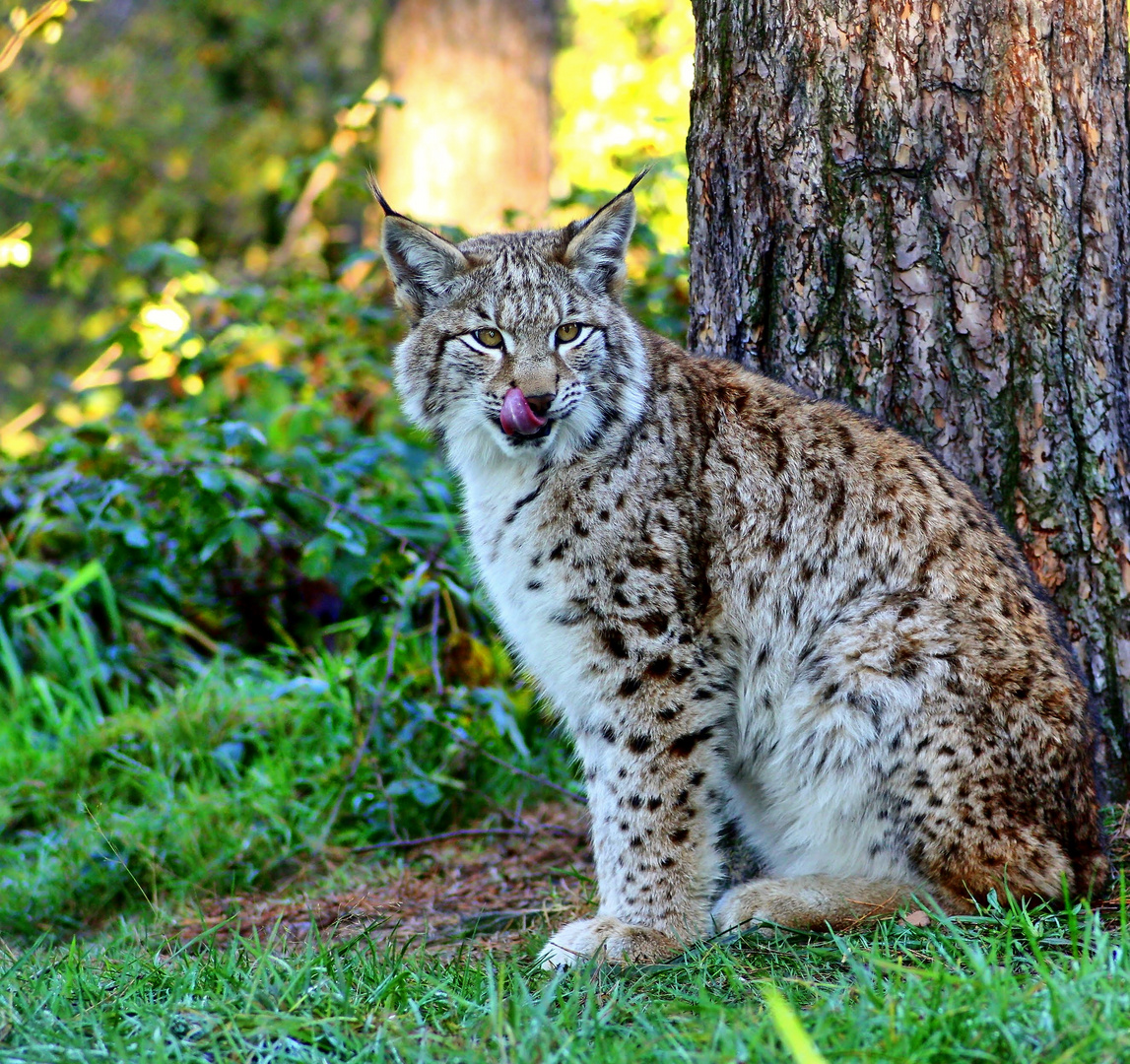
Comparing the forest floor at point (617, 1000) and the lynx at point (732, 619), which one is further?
the lynx at point (732, 619)

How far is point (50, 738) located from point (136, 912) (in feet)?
4.46

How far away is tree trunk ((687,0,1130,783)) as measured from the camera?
3.56m

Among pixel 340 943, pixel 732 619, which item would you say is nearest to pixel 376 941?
pixel 340 943

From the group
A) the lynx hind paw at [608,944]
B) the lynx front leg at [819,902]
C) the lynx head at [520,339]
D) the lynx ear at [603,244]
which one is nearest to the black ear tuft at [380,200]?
the lynx head at [520,339]

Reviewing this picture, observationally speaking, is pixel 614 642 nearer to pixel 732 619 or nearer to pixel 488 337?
pixel 732 619

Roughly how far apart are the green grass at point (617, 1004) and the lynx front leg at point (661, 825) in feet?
0.88

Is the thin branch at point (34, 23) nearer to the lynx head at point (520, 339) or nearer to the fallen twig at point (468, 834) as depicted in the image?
the lynx head at point (520, 339)

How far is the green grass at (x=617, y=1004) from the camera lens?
2.10 m

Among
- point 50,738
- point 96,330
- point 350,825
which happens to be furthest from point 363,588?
point 96,330

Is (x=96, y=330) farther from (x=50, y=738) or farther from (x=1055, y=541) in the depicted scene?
(x=1055, y=541)

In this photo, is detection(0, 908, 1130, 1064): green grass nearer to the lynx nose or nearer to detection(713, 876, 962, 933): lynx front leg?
detection(713, 876, 962, 933): lynx front leg

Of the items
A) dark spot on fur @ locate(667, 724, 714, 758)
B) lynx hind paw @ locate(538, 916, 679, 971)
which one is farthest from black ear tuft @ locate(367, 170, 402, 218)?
lynx hind paw @ locate(538, 916, 679, 971)

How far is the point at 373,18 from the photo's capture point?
12.9 m

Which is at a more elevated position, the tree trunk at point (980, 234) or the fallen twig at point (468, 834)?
the tree trunk at point (980, 234)
